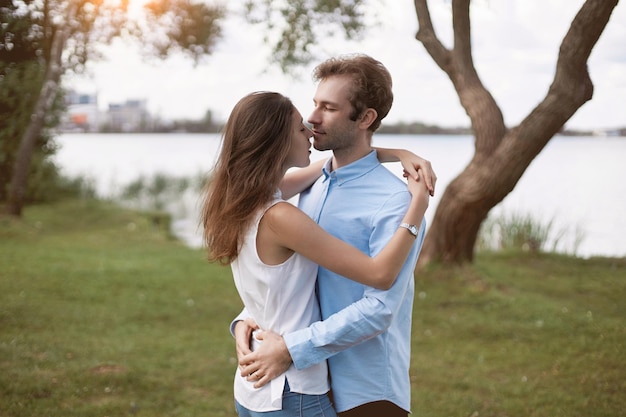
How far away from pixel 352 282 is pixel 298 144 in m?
0.51

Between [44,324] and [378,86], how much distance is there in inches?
199

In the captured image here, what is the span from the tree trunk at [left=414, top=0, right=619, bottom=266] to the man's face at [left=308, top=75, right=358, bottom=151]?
485 cm

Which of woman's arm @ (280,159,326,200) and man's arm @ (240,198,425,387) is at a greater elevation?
woman's arm @ (280,159,326,200)

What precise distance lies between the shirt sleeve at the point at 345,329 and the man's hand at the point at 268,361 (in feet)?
0.11

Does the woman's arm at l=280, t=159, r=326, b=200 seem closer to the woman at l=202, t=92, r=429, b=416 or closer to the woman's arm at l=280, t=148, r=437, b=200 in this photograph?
the woman's arm at l=280, t=148, r=437, b=200

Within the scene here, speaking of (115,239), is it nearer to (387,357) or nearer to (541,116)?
(541,116)

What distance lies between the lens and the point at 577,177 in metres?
22.6

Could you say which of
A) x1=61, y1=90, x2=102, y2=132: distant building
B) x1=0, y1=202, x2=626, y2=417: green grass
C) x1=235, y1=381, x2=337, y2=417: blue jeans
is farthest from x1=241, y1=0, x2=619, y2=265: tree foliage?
x1=61, y1=90, x2=102, y2=132: distant building

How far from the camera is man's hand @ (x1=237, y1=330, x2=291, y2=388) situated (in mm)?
2211

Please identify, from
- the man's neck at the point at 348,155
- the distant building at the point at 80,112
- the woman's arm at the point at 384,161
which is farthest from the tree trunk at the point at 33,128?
the man's neck at the point at 348,155

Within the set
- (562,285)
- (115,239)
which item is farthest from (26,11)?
(562,285)

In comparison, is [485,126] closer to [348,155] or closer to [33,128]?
[348,155]

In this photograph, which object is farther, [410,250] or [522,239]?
[522,239]

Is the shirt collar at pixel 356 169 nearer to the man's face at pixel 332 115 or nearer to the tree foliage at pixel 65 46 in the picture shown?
the man's face at pixel 332 115
